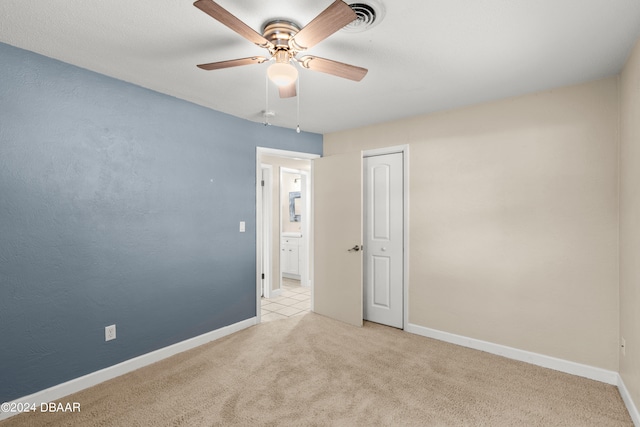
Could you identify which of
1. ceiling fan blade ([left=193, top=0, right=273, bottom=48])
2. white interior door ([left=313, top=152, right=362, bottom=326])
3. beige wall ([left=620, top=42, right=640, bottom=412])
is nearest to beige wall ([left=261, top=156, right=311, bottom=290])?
white interior door ([left=313, top=152, right=362, bottom=326])

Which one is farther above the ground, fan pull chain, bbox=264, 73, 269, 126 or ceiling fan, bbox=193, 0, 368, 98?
fan pull chain, bbox=264, 73, 269, 126

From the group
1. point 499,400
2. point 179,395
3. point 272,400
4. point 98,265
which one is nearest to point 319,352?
point 272,400

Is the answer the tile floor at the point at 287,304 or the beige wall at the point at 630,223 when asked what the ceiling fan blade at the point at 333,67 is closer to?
the beige wall at the point at 630,223

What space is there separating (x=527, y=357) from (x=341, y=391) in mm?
1694

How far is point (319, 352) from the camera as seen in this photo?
2965 millimetres

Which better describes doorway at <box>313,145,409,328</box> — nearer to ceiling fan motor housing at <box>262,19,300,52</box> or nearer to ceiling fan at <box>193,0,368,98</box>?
ceiling fan at <box>193,0,368,98</box>

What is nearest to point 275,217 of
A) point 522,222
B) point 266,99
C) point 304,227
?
point 304,227

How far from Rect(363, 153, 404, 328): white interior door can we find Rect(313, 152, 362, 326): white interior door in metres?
0.23

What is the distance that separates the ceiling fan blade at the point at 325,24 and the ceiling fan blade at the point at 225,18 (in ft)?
0.64

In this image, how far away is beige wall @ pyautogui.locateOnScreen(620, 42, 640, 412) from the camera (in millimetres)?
1939

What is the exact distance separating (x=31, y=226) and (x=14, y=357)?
0.84 metres

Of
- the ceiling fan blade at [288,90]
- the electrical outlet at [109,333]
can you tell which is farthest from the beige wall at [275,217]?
the ceiling fan blade at [288,90]

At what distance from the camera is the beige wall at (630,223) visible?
194 cm

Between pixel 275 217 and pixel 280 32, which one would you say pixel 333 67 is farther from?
pixel 275 217
